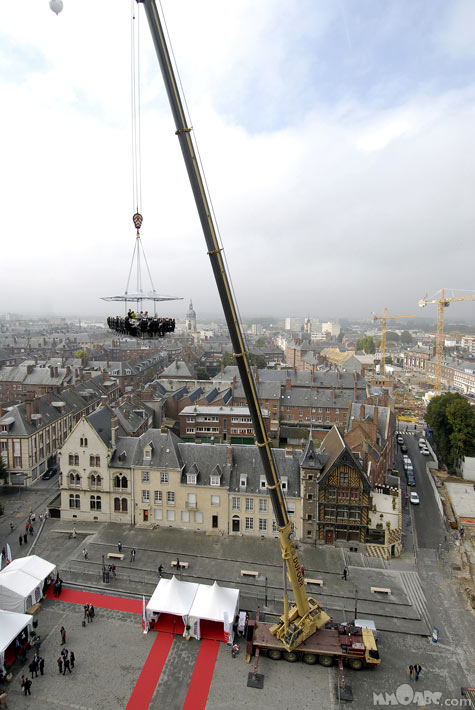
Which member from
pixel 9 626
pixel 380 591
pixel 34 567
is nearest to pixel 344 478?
pixel 380 591

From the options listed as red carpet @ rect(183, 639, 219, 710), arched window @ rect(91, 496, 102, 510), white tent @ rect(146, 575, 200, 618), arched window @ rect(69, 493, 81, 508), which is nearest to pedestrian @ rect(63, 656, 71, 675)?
white tent @ rect(146, 575, 200, 618)

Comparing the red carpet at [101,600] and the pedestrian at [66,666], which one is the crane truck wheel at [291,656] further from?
the pedestrian at [66,666]

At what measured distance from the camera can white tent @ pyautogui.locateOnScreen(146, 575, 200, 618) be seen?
2711cm

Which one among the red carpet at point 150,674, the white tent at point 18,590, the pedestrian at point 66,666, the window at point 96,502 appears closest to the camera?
the red carpet at point 150,674

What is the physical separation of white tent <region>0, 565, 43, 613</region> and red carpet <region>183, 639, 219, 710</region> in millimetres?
12419

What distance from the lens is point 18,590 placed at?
28.1 meters

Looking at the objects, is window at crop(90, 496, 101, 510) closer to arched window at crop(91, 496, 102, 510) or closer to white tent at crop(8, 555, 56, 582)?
arched window at crop(91, 496, 102, 510)

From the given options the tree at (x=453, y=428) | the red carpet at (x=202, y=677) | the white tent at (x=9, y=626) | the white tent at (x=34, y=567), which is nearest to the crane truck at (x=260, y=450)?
the red carpet at (x=202, y=677)

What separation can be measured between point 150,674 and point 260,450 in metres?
15.0

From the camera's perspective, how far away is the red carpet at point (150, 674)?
2242cm

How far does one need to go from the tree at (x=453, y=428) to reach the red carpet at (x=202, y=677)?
4575cm

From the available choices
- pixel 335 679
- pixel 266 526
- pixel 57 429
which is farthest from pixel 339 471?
pixel 57 429

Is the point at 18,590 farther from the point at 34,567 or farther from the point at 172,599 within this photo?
the point at 172,599

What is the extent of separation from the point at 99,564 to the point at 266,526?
605 inches
